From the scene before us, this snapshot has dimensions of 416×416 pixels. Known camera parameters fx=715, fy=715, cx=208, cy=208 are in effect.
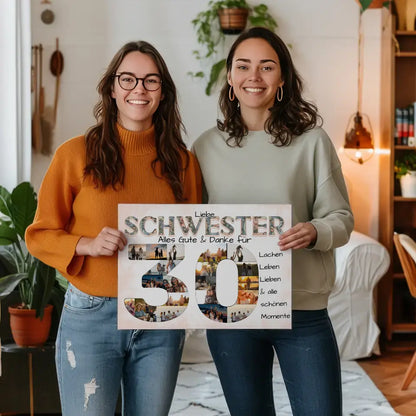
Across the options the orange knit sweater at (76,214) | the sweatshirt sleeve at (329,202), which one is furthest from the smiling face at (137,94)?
the sweatshirt sleeve at (329,202)

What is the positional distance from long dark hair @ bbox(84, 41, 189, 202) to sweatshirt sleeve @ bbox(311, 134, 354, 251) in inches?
13.1

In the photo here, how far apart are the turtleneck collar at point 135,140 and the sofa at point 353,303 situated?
8.02 ft

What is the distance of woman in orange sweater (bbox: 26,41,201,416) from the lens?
65.8 inches

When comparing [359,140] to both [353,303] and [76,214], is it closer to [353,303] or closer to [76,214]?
[353,303]

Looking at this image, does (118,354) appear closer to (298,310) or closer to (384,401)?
(298,310)

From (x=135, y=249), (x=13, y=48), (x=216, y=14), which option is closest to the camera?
A: (x=135, y=249)

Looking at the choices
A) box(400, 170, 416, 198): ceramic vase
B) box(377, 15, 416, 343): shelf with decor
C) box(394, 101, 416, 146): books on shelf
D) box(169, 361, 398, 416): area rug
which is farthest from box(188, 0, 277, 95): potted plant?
box(169, 361, 398, 416): area rug

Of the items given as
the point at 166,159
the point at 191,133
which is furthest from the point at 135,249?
the point at 191,133

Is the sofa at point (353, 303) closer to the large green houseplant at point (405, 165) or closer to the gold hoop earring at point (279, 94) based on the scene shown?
the large green houseplant at point (405, 165)

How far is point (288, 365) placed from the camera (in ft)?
5.83

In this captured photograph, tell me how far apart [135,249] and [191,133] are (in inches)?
133

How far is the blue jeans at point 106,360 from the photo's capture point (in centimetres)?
167

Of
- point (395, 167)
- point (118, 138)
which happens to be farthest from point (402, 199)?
point (118, 138)

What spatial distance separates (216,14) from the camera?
4.85m
